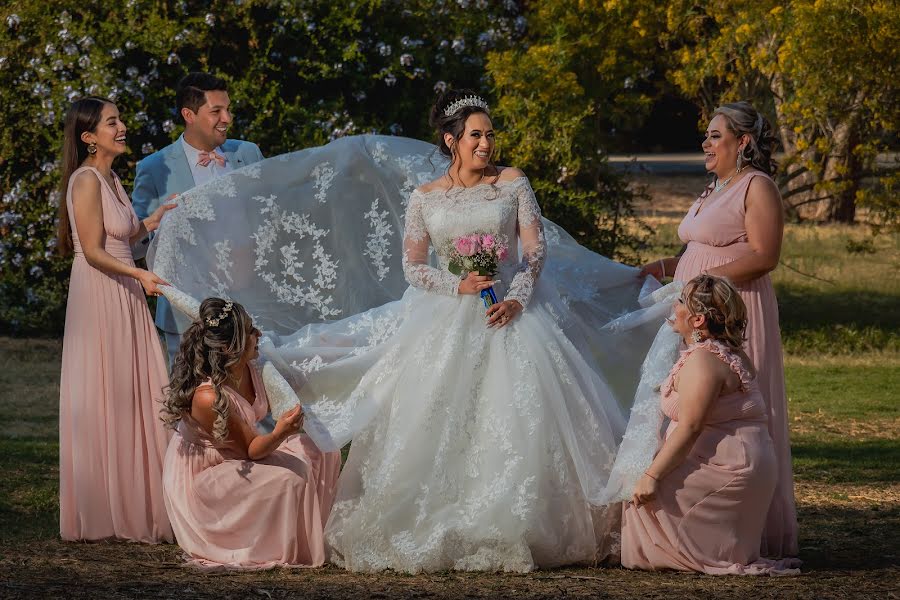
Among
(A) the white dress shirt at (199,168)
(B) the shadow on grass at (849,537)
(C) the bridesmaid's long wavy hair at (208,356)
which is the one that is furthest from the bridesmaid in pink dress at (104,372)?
(B) the shadow on grass at (849,537)

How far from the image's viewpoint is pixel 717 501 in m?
5.54

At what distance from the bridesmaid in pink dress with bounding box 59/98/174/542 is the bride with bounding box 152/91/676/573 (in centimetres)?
31

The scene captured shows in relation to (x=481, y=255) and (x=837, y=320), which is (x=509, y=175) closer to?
(x=481, y=255)

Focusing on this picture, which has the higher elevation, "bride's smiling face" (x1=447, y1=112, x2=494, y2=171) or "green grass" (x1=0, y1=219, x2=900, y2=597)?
"bride's smiling face" (x1=447, y1=112, x2=494, y2=171)

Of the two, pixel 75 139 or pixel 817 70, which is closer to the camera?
pixel 75 139

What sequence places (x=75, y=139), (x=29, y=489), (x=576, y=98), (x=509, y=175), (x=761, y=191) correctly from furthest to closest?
(x=576, y=98) < (x=29, y=489) < (x=75, y=139) < (x=509, y=175) < (x=761, y=191)

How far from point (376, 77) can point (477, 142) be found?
660 cm

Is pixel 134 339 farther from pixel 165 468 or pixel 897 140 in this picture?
pixel 897 140

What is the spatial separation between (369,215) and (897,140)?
381 inches

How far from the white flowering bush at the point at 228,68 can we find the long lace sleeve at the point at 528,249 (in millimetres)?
6300

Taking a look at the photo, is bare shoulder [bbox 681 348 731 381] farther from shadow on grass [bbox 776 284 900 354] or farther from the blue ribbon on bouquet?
shadow on grass [bbox 776 284 900 354]

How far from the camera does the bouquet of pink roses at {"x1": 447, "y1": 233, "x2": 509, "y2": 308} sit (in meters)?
5.89

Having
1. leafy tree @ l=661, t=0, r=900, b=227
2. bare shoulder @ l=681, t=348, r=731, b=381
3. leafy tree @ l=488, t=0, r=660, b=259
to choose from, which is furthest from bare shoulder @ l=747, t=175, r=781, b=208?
leafy tree @ l=661, t=0, r=900, b=227

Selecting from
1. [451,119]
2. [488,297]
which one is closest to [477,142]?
[451,119]
